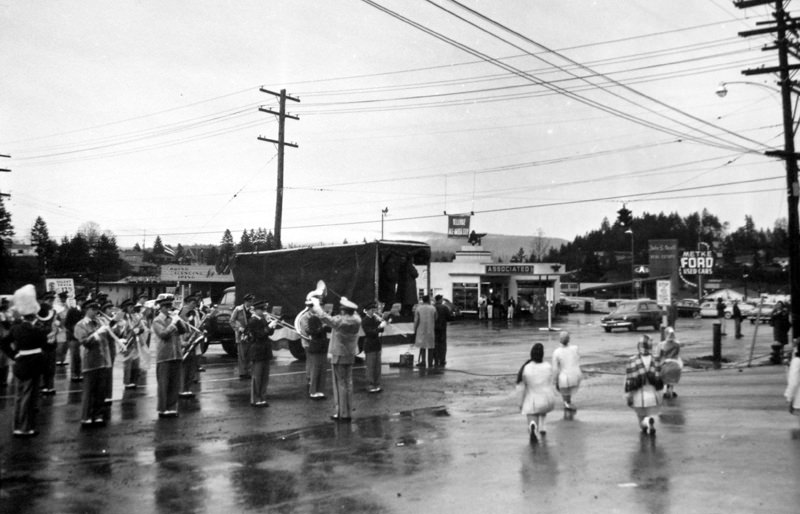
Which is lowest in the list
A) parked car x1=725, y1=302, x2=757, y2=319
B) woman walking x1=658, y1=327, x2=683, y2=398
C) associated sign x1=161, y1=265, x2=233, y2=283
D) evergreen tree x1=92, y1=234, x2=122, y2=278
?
parked car x1=725, y1=302, x2=757, y2=319

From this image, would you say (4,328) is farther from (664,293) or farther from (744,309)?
(744,309)

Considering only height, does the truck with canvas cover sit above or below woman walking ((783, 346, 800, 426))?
above

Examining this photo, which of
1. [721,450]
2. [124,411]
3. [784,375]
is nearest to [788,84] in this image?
[784,375]

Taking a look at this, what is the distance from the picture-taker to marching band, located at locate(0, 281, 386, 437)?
32.5 ft

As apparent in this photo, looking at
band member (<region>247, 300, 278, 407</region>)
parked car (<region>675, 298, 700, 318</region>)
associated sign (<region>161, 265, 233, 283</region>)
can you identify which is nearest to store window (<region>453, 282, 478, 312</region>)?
parked car (<region>675, 298, 700, 318</region>)

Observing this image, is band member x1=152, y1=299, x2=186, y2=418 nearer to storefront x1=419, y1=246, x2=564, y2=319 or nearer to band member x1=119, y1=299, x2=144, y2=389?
band member x1=119, y1=299, x2=144, y2=389

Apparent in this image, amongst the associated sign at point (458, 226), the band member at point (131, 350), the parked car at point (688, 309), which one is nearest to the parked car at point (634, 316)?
the associated sign at point (458, 226)

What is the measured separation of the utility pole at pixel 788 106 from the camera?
22.4 metres

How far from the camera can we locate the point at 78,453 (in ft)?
29.0

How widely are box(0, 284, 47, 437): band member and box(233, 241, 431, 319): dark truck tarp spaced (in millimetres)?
10002

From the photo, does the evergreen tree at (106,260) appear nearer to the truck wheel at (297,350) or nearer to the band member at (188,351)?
the truck wheel at (297,350)

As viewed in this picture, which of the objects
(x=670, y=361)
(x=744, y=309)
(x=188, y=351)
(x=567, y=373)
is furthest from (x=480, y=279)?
(x=670, y=361)

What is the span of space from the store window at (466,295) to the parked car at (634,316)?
14.3 m

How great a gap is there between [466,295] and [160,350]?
40.4 metres
